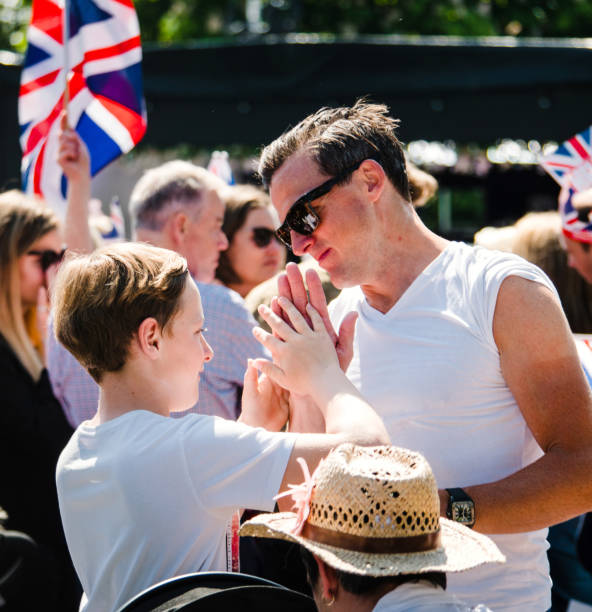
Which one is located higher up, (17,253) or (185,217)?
(185,217)

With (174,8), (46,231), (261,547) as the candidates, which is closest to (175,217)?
(46,231)

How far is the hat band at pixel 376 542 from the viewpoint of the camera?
142 cm

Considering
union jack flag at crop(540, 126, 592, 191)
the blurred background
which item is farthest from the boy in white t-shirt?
the blurred background

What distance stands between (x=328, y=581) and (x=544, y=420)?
76cm

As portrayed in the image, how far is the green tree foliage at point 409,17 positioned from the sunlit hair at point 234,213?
29.0 feet

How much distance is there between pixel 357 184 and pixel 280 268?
260cm

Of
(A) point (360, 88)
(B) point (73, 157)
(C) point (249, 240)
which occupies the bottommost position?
(C) point (249, 240)

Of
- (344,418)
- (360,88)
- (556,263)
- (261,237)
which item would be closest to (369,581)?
(344,418)

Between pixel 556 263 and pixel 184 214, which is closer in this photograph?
pixel 184 214

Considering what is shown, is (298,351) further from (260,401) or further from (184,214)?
(184,214)

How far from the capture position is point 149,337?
73.8 inches

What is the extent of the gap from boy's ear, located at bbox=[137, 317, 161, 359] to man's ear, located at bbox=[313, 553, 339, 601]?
0.64m

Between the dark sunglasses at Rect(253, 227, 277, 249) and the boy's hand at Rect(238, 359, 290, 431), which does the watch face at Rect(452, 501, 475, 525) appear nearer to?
the boy's hand at Rect(238, 359, 290, 431)

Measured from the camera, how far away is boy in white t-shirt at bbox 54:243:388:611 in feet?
5.61
